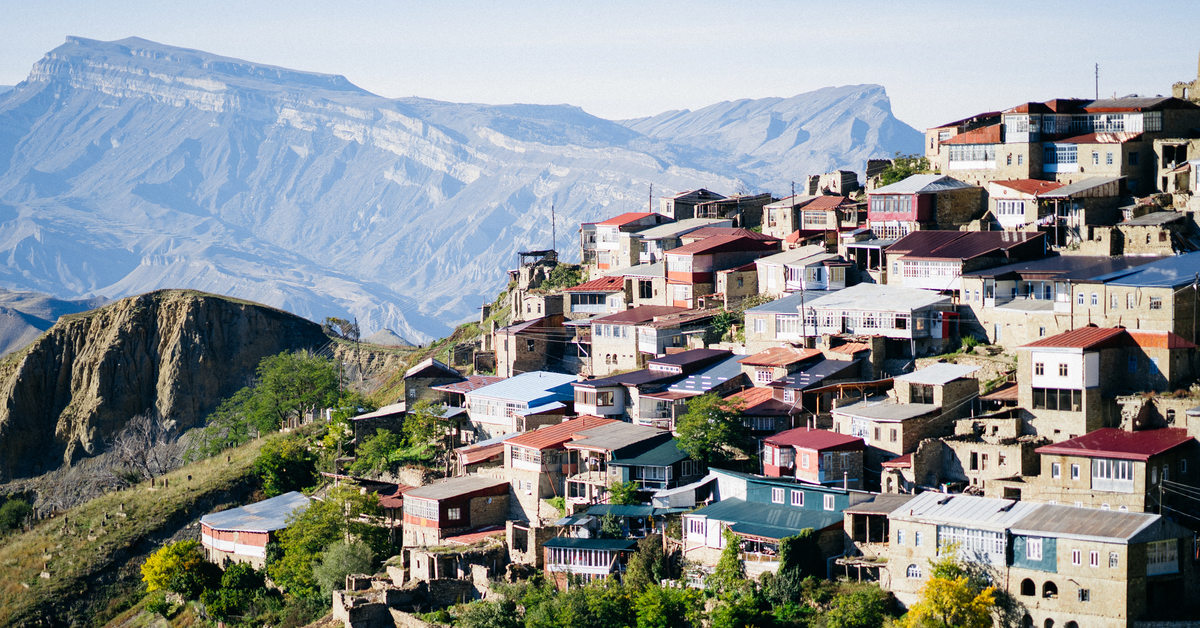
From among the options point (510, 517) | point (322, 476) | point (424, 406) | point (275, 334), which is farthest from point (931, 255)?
point (275, 334)

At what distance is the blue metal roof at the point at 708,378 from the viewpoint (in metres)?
54.7

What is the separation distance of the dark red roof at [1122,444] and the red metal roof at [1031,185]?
1724cm

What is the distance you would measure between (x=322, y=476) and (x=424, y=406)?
17.7ft

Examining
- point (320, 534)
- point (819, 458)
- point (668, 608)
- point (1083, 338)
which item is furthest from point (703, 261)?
point (668, 608)

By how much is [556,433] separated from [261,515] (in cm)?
1460

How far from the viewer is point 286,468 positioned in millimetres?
66125

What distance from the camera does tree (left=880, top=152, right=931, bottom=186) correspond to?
6900cm

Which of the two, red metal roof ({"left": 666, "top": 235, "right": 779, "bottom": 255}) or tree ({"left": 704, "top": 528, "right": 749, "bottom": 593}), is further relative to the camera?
red metal roof ({"left": 666, "top": 235, "right": 779, "bottom": 255})

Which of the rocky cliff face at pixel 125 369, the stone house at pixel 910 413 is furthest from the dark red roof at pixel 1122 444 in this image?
the rocky cliff face at pixel 125 369

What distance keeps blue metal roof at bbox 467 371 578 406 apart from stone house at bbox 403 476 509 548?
21.9 feet

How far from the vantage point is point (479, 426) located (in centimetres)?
6156

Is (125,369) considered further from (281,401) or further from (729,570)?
(729,570)

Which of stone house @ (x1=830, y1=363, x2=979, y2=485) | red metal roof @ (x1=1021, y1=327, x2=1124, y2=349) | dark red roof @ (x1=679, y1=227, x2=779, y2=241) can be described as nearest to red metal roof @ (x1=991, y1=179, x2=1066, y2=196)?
stone house @ (x1=830, y1=363, x2=979, y2=485)

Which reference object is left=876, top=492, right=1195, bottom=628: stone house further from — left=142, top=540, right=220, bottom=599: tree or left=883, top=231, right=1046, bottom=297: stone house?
left=142, top=540, right=220, bottom=599: tree
